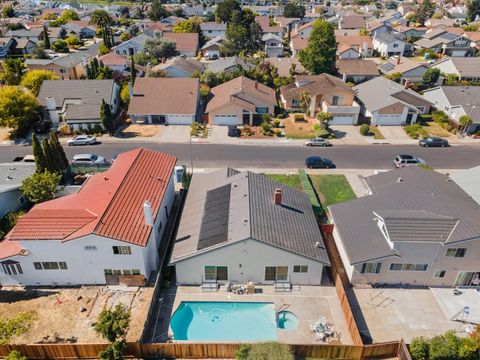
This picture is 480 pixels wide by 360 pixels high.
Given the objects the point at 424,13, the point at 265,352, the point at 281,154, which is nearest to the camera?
the point at 265,352

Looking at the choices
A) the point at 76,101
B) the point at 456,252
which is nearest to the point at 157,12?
the point at 76,101

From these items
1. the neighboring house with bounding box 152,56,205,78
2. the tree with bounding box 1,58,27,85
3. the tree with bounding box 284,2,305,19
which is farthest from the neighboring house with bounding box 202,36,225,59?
the tree with bounding box 284,2,305,19

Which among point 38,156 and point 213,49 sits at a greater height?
point 213,49

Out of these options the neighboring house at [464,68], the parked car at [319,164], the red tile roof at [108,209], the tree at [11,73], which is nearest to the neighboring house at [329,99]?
the parked car at [319,164]

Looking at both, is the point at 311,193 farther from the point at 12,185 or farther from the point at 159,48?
the point at 159,48

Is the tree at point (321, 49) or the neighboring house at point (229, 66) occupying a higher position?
the tree at point (321, 49)

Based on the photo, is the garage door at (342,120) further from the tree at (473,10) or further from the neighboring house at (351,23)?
the tree at (473,10)

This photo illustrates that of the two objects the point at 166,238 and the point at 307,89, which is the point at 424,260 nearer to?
the point at 166,238
